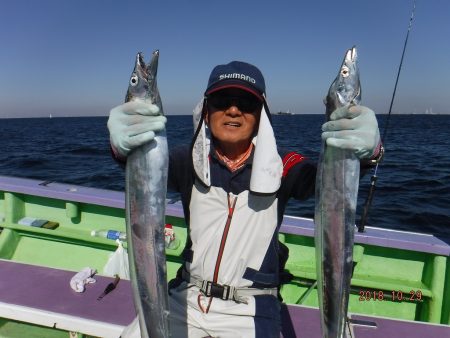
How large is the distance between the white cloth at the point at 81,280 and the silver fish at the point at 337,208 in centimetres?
235

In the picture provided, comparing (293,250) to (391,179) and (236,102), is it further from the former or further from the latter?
(391,179)

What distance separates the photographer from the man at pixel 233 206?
2.74 m

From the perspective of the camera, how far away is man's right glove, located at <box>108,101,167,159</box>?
194 centimetres

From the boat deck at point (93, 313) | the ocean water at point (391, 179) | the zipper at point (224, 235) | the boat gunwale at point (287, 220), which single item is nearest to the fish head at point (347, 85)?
the zipper at point (224, 235)

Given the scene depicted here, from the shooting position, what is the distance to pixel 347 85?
6.38 feet

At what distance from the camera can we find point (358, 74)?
1.94 m

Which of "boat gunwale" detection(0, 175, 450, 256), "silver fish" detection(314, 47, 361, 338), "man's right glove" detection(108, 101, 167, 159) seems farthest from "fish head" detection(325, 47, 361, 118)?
"boat gunwale" detection(0, 175, 450, 256)

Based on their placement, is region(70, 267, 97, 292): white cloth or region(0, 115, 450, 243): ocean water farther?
region(0, 115, 450, 243): ocean water

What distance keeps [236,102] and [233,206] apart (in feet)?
2.53

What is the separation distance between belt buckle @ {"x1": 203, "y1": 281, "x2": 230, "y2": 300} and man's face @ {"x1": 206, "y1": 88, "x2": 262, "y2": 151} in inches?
41.7

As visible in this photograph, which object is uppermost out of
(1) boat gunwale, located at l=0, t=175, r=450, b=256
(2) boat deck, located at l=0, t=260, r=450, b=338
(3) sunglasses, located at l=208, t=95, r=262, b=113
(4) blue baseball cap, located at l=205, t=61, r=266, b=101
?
(4) blue baseball cap, located at l=205, t=61, r=266, b=101

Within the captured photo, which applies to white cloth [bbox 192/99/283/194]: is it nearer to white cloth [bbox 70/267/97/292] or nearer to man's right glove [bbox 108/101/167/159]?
man's right glove [bbox 108/101/167/159]

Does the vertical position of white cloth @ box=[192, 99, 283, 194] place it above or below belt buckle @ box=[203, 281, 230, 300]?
above
